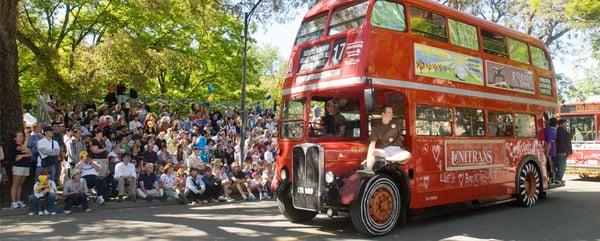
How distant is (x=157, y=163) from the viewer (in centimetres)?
1502

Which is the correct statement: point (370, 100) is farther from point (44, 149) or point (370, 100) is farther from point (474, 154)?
point (44, 149)

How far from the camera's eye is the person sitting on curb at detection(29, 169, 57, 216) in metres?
11.4

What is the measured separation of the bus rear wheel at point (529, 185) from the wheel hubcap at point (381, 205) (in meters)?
4.66

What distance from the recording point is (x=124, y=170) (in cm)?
1355

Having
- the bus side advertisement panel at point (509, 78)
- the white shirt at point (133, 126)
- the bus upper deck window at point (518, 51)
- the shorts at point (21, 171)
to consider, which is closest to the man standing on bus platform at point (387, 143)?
the bus side advertisement panel at point (509, 78)

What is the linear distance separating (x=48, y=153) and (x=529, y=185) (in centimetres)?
1118

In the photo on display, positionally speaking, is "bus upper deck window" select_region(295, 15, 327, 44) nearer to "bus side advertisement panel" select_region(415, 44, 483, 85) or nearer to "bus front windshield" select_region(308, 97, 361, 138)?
"bus front windshield" select_region(308, 97, 361, 138)

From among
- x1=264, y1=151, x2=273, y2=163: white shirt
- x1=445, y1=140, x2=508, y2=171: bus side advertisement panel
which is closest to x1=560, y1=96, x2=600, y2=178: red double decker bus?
x1=445, y1=140, x2=508, y2=171: bus side advertisement panel

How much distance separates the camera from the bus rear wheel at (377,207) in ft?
27.4

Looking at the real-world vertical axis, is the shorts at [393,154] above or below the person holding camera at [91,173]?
above

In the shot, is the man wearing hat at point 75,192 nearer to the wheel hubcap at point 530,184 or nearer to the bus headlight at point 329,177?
the bus headlight at point 329,177

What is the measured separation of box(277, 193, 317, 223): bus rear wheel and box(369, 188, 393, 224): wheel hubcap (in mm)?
1742

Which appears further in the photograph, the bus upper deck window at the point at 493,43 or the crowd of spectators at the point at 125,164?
the crowd of spectators at the point at 125,164

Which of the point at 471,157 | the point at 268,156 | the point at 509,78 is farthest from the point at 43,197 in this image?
the point at 509,78
